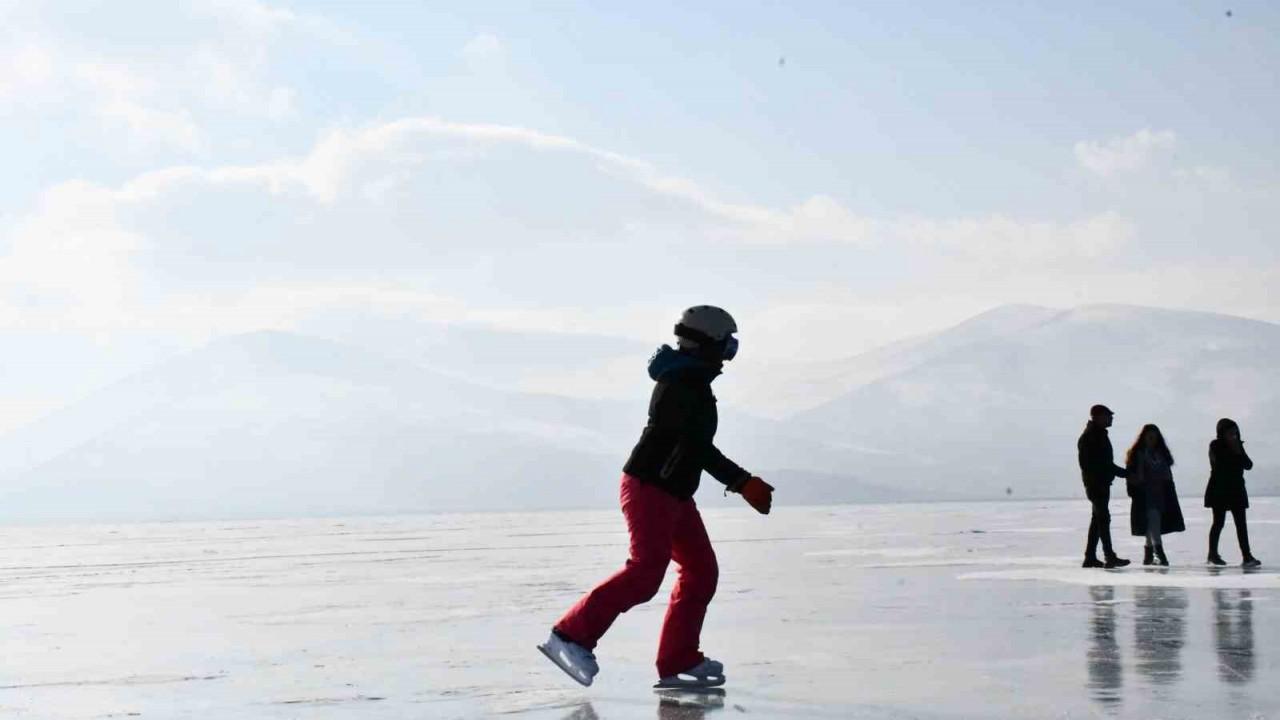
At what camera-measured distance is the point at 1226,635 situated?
924cm

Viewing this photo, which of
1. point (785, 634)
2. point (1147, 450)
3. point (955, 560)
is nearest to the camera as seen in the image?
point (785, 634)

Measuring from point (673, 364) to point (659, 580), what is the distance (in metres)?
1.02

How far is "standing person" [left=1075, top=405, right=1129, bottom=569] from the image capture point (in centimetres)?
1616

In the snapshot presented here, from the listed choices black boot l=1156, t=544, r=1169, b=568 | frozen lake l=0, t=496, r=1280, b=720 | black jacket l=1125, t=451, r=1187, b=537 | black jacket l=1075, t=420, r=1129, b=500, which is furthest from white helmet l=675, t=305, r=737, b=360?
black jacket l=1125, t=451, r=1187, b=537

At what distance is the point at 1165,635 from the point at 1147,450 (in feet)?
26.8

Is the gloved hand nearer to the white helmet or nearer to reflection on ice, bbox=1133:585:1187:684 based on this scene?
the white helmet

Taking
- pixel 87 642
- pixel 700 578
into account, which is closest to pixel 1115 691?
pixel 700 578

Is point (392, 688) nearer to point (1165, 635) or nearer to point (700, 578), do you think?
point (700, 578)

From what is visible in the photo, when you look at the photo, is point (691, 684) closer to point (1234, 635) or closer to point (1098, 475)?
point (1234, 635)

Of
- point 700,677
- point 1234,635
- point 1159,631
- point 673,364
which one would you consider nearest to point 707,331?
point 673,364

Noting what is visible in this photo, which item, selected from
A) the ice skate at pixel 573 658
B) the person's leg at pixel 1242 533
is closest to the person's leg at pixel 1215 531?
the person's leg at pixel 1242 533

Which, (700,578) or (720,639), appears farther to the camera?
(720,639)

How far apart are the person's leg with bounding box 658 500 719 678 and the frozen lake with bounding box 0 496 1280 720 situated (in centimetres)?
31

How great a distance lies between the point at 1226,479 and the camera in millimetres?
16875
